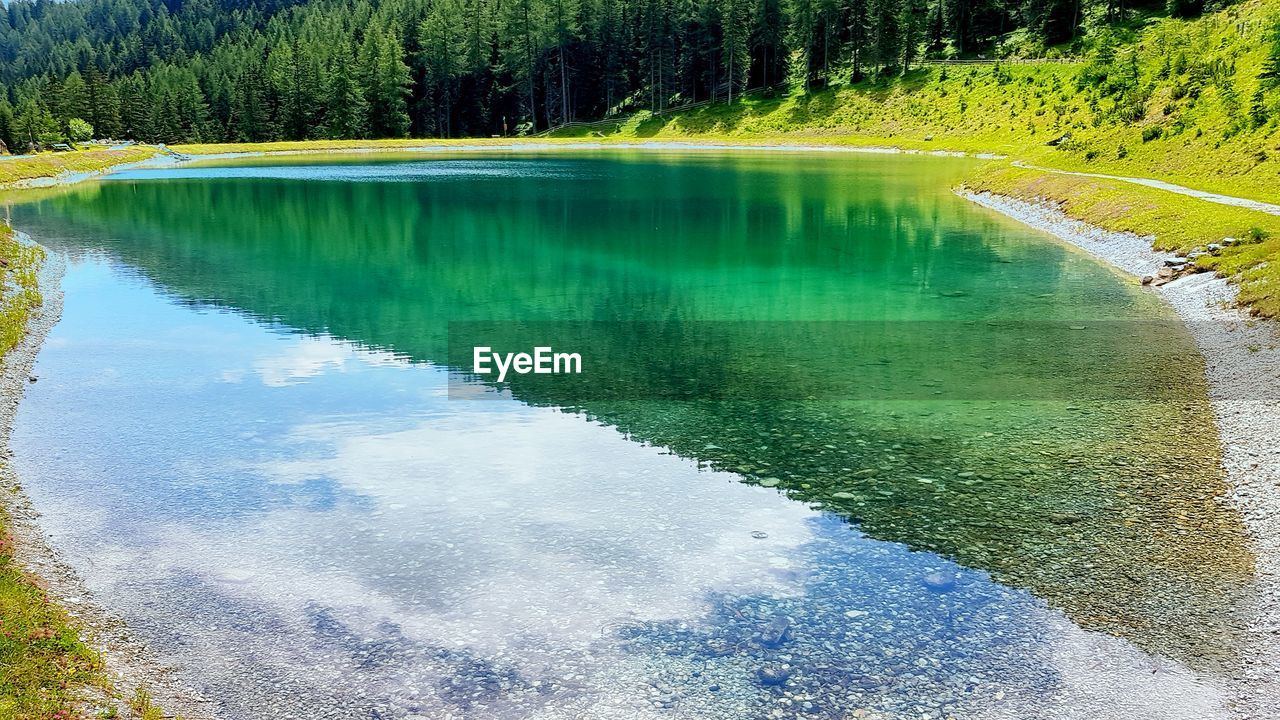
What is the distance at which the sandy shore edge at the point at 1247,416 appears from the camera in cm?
1008

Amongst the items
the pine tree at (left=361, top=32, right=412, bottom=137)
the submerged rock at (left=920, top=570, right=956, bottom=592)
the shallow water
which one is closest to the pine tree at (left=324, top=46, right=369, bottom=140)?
the pine tree at (left=361, top=32, right=412, bottom=137)

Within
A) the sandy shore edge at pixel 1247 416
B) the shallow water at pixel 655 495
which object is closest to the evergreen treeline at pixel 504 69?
the sandy shore edge at pixel 1247 416

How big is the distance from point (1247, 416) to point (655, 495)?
11743mm

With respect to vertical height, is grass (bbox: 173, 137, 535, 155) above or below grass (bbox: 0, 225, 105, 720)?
above

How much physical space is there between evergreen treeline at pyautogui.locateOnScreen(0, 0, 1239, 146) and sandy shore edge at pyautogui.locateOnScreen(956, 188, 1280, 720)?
113131 mm

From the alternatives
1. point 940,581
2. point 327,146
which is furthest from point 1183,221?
point 327,146

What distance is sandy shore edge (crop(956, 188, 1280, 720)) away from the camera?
397 inches

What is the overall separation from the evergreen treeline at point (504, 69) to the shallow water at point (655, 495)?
11776 centimetres

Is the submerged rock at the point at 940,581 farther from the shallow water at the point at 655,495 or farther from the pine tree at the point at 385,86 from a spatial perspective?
the pine tree at the point at 385,86

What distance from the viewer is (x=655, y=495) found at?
15148mm

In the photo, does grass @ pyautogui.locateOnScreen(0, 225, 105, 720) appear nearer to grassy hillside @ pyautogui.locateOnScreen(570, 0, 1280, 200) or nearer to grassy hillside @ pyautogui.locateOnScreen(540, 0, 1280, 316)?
grassy hillside @ pyautogui.locateOnScreen(540, 0, 1280, 316)

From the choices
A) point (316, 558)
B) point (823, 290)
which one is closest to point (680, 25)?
point (823, 290)

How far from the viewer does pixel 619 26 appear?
15875 cm

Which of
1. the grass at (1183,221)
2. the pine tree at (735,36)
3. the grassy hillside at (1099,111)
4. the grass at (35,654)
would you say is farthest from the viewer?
the pine tree at (735,36)
